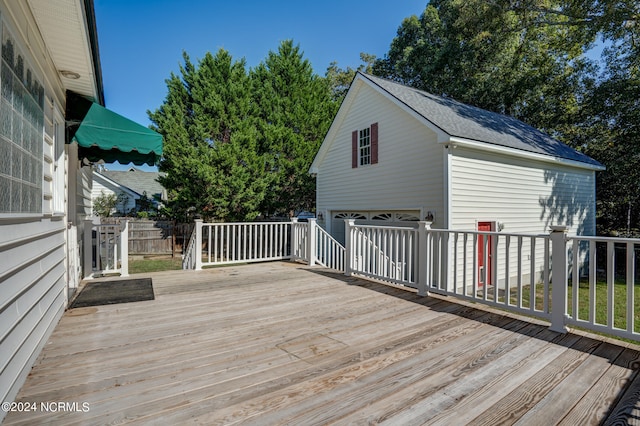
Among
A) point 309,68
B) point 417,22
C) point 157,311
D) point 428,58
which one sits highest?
point 417,22

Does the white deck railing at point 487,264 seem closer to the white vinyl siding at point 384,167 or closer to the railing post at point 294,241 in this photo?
the railing post at point 294,241

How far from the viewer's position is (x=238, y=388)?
2.02m

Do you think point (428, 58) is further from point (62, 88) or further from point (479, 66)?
point (62, 88)

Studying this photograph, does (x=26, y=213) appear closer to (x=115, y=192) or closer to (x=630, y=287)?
(x=630, y=287)

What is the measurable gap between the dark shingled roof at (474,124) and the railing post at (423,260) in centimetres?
Result: 338

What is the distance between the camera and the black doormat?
392 cm

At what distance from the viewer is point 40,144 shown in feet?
8.72

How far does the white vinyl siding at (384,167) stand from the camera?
752 cm

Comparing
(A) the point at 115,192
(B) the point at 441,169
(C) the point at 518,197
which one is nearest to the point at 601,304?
(C) the point at 518,197

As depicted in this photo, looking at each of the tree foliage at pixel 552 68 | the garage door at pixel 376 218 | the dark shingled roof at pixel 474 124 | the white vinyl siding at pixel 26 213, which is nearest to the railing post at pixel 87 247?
the white vinyl siding at pixel 26 213

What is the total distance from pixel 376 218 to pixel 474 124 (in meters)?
3.58

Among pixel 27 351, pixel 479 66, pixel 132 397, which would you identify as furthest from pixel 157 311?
pixel 479 66

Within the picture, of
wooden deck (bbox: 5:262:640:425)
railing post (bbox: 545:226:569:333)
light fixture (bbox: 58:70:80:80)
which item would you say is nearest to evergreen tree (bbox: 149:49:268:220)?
light fixture (bbox: 58:70:80:80)

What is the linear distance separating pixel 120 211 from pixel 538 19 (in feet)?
75.4
